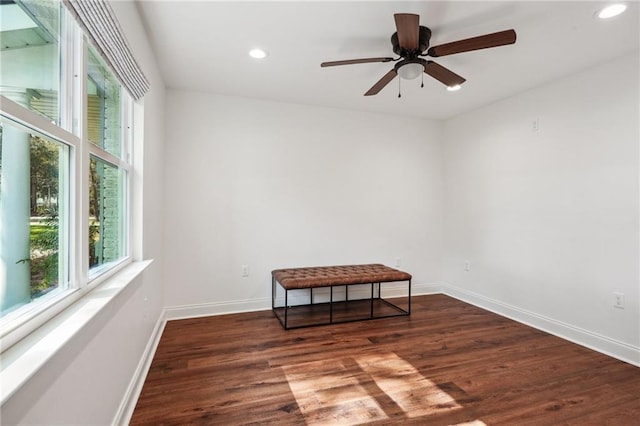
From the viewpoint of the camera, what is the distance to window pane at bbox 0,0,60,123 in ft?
3.03

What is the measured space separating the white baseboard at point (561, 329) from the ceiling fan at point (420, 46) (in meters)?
2.53

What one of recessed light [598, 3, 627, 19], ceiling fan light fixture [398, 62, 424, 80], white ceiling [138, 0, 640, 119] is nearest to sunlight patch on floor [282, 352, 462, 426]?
ceiling fan light fixture [398, 62, 424, 80]

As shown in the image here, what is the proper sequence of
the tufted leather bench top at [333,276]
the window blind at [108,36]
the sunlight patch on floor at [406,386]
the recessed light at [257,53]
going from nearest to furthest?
the window blind at [108,36] → the sunlight patch on floor at [406,386] → the recessed light at [257,53] → the tufted leather bench top at [333,276]

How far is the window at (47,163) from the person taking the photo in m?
0.94

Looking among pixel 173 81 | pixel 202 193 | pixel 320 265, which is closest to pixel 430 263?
pixel 320 265

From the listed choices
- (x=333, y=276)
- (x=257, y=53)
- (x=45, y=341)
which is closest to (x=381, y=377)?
(x=333, y=276)

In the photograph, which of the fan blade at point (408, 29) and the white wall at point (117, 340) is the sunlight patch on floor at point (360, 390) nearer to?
the white wall at point (117, 340)

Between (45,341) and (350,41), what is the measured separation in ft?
8.15

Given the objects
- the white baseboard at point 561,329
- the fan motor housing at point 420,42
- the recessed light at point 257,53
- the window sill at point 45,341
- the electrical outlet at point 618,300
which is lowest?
the white baseboard at point 561,329

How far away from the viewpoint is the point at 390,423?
1.78 m

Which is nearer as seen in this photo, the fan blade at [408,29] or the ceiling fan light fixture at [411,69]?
the fan blade at [408,29]

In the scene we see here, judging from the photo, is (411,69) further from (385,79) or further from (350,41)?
(350,41)

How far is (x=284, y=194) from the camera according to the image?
12.5 ft

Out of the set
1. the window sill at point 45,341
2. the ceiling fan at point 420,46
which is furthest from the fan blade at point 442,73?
the window sill at point 45,341
